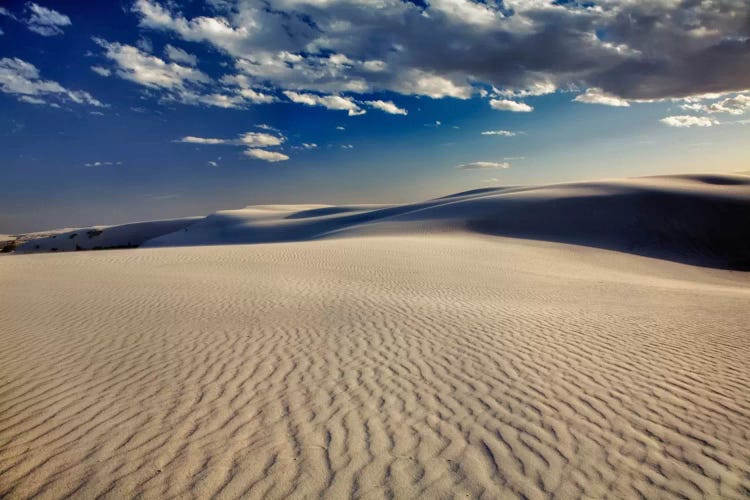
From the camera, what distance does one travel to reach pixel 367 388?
553cm

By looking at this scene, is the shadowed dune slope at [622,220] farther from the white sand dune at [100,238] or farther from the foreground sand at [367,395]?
the white sand dune at [100,238]

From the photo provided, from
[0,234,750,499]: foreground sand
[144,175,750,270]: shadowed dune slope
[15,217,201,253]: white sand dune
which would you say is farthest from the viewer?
[15,217,201,253]: white sand dune

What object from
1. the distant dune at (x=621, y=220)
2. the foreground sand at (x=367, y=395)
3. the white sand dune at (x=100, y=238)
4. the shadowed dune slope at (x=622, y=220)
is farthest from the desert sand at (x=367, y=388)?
the white sand dune at (x=100, y=238)

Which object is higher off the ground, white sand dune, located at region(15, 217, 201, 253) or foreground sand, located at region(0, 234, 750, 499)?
white sand dune, located at region(15, 217, 201, 253)

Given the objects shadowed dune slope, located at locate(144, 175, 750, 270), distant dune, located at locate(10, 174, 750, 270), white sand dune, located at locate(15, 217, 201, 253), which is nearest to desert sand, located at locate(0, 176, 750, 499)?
distant dune, located at locate(10, 174, 750, 270)

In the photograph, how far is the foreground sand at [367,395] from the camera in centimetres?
376

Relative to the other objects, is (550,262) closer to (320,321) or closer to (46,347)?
(320,321)

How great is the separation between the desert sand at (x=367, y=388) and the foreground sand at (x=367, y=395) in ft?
0.10

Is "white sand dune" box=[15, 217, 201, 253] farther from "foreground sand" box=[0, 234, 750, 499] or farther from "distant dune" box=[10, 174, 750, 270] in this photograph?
"foreground sand" box=[0, 234, 750, 499]

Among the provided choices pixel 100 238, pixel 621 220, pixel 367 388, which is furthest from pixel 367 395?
pixel 100 238

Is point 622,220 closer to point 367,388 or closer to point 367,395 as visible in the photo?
point 367,388

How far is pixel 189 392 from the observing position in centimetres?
534

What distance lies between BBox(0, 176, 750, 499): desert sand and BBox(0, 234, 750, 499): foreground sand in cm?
3

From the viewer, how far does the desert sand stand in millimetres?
3768
